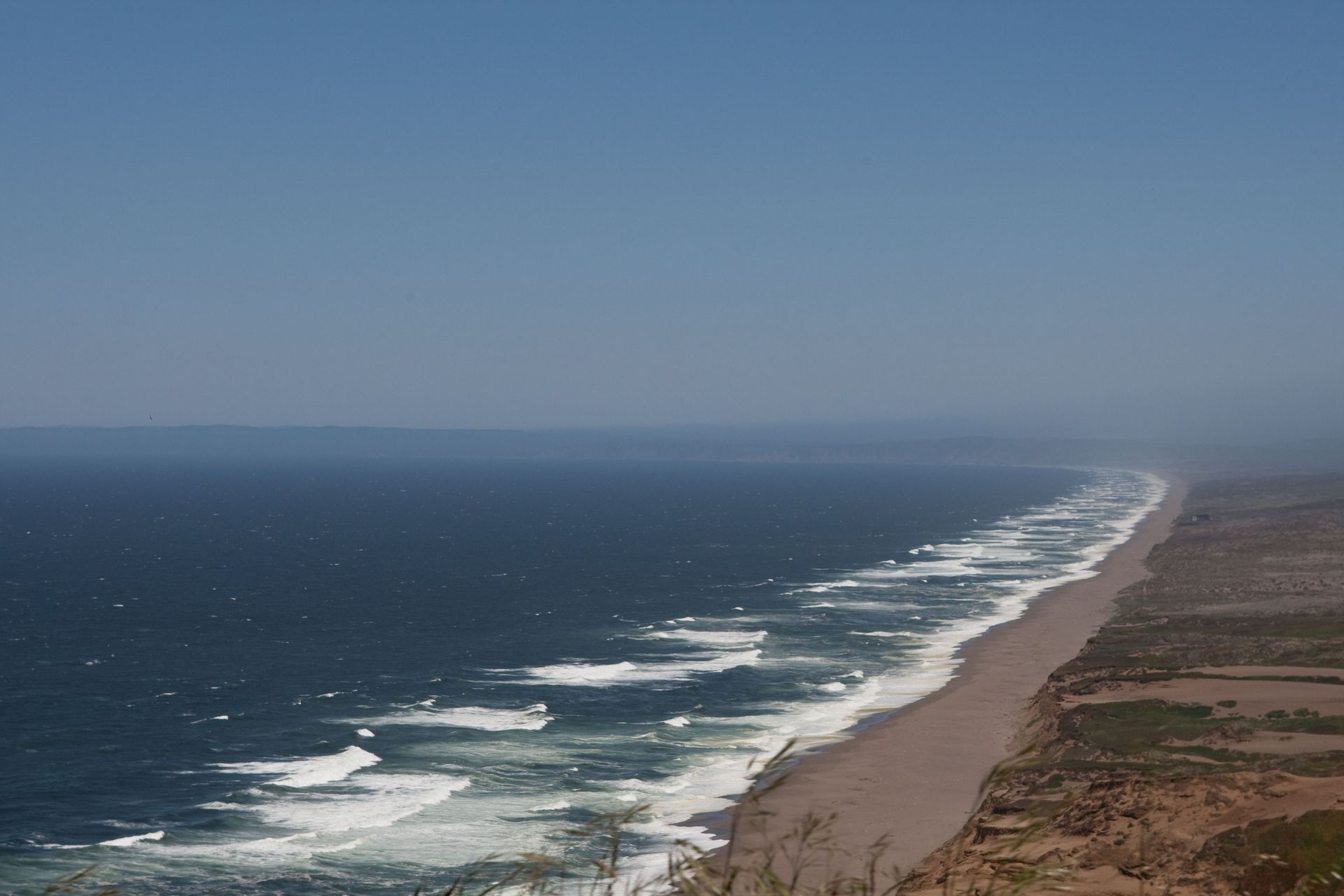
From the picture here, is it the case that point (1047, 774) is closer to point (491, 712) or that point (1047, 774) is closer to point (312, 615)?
point (491, 712)

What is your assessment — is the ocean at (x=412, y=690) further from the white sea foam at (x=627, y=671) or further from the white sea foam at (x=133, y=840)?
the white sea foam at (x=627, y=671)

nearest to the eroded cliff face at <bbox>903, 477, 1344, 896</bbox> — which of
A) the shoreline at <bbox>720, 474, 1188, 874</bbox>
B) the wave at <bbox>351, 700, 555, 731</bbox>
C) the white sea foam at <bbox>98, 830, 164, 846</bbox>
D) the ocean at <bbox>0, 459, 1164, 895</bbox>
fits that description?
the shoreline at <bbox>720, 474, 1188, 874</bbox>

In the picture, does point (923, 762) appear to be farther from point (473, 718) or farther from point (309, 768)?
point (309, 768)

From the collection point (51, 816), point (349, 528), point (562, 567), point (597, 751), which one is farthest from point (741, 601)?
point (349, 528)

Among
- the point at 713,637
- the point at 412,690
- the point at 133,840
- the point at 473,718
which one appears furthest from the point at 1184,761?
the point at 713,637

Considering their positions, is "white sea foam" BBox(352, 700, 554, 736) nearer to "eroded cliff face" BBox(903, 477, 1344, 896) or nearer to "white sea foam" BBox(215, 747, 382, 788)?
"white sea foam" BBox(215, 747, 382, 788)

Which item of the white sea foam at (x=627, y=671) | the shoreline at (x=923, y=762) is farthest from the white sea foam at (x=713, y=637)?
the shoreline at (x=923, y=762)
